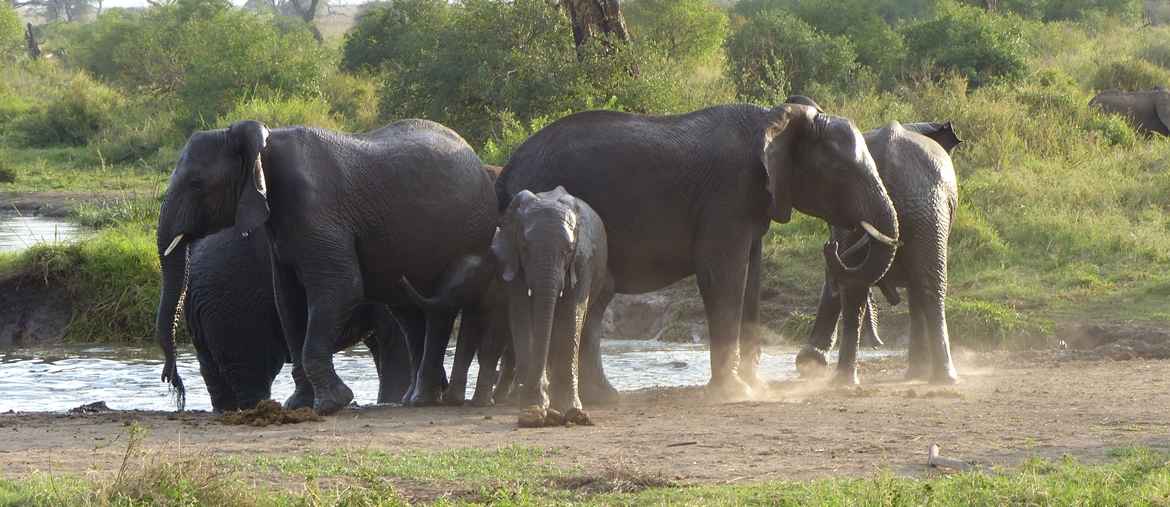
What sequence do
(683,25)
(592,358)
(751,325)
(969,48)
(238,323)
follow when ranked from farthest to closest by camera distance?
(683,25)
(969,48)
(751,325)
(238,323)
(592,358)

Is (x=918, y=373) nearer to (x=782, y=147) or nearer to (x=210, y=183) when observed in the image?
(x=782, y=147)

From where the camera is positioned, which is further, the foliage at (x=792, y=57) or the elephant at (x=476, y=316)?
the foliage at (x=792, y=57)

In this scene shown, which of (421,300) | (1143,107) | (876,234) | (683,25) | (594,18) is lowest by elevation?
(421,300)

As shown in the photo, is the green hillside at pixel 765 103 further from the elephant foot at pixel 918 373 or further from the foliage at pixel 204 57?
the elephant foot at pixel 918 373

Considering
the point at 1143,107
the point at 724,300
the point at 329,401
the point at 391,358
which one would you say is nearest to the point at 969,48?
the point at 1143,107

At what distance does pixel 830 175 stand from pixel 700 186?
0.84 m

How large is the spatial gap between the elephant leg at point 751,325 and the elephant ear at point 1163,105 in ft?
42.3

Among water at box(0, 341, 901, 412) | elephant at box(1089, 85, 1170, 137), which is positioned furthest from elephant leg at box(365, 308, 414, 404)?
elephant at box(1089, 85, 1170, 137)

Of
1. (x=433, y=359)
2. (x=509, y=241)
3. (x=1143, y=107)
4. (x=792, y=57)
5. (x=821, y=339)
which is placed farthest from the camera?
(x=792, y=57)

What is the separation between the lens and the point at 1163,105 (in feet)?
64.7

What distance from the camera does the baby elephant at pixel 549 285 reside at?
7105 millimetres

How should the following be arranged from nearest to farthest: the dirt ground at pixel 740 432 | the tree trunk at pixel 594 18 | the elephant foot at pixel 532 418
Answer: the dirt ground at pixel 740 432, the elephant foot at pixel 532 418, the tree trunk at pixel 594 18

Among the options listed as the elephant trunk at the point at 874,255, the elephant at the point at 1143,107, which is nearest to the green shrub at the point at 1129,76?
the elephant at the point at 1143,107

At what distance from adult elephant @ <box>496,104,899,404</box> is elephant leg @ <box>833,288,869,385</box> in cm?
81
